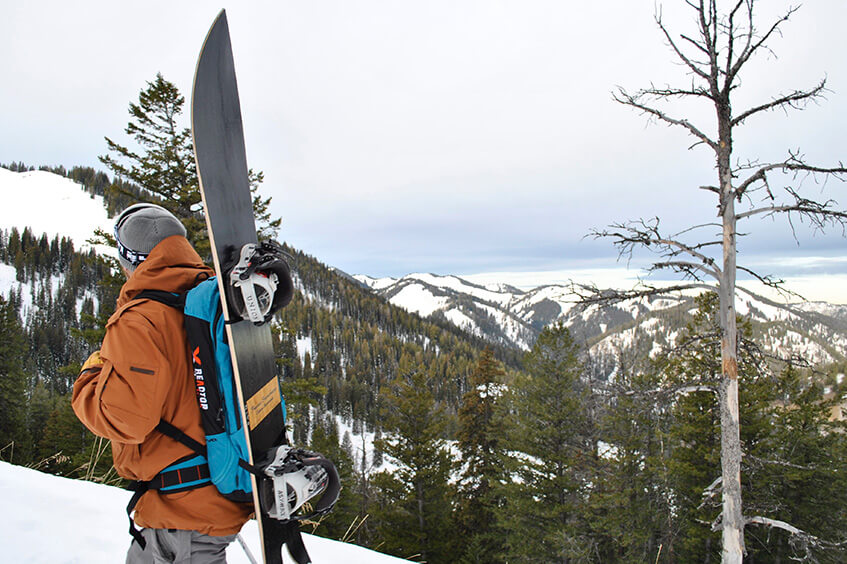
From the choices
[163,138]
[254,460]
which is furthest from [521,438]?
[163,138]

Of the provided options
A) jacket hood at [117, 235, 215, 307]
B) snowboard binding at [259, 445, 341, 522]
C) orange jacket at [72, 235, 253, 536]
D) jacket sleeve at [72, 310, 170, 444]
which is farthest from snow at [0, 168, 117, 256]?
snowboard binding at [259, 445, 341, 522]

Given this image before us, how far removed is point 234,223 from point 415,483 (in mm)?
15142

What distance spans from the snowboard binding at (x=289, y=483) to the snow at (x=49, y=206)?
151 meters

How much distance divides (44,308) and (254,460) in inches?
4761

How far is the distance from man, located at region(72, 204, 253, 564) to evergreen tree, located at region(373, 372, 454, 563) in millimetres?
13450

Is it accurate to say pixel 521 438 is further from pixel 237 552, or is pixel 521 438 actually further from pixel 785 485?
pixel 237 552

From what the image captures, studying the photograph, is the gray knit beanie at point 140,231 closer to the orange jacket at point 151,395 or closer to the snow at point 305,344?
the orange jacket at point 151,395

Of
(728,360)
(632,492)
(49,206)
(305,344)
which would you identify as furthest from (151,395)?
(49,206)

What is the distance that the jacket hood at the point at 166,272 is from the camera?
1614 mm

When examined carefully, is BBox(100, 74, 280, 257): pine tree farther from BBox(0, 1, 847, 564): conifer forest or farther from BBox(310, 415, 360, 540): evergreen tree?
BBox(310, 415, 360, 540): evergreen tree

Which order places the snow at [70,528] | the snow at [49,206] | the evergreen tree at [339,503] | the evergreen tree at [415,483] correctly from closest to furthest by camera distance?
the snow at [70,528] < the evergreen tree at [415,483] < the evergreen tree at [339,503] < the snow at [49,206]

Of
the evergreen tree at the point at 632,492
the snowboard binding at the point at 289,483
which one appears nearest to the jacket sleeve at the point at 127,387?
the snowboard binding at the point at 289,483

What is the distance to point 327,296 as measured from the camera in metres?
137

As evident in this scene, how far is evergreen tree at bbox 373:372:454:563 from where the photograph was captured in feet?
47.9
